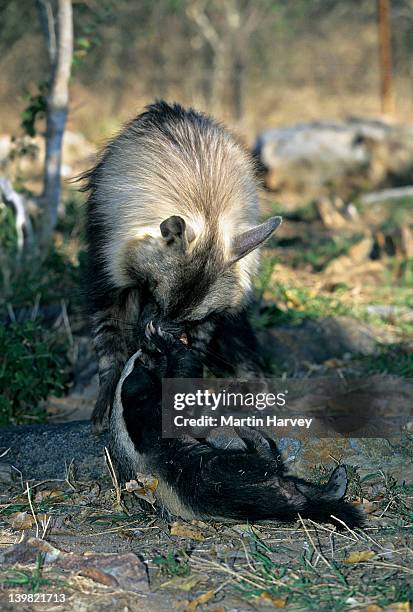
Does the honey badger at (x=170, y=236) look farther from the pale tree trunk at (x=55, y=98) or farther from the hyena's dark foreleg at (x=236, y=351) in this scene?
the pale tree trunk at (x=55, y=98)

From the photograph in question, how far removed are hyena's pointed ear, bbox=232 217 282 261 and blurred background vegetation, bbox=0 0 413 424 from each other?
64.2 inches

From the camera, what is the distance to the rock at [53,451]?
436 centimetres

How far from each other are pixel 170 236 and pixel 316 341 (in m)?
2.35

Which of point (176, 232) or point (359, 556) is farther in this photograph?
point (176, 232)

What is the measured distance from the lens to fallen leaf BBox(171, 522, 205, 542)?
11.4ft

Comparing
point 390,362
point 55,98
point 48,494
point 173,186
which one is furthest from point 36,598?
point 55,98

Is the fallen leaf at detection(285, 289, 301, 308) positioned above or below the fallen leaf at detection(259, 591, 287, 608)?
above

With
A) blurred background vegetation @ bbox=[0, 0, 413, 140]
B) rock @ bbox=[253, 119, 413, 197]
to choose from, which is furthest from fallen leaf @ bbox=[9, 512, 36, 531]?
blurred background vegetation @ bbox=[0, 0, 413, 140]

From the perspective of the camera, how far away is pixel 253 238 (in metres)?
4.32

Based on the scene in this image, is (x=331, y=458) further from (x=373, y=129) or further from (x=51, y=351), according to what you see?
(x=373, y=129)

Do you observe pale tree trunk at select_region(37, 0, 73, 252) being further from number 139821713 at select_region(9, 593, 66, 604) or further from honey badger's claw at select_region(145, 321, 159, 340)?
number 139821713 at select_region(9, 593, 66, 604)

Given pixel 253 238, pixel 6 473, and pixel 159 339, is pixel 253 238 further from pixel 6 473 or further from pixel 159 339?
pixel 6 473

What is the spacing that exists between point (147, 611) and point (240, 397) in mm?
2223

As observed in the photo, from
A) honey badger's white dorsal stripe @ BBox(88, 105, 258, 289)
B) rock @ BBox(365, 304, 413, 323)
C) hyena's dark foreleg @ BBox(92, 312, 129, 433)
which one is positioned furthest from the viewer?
rock @ BBox(365, 304, 413, 323)
